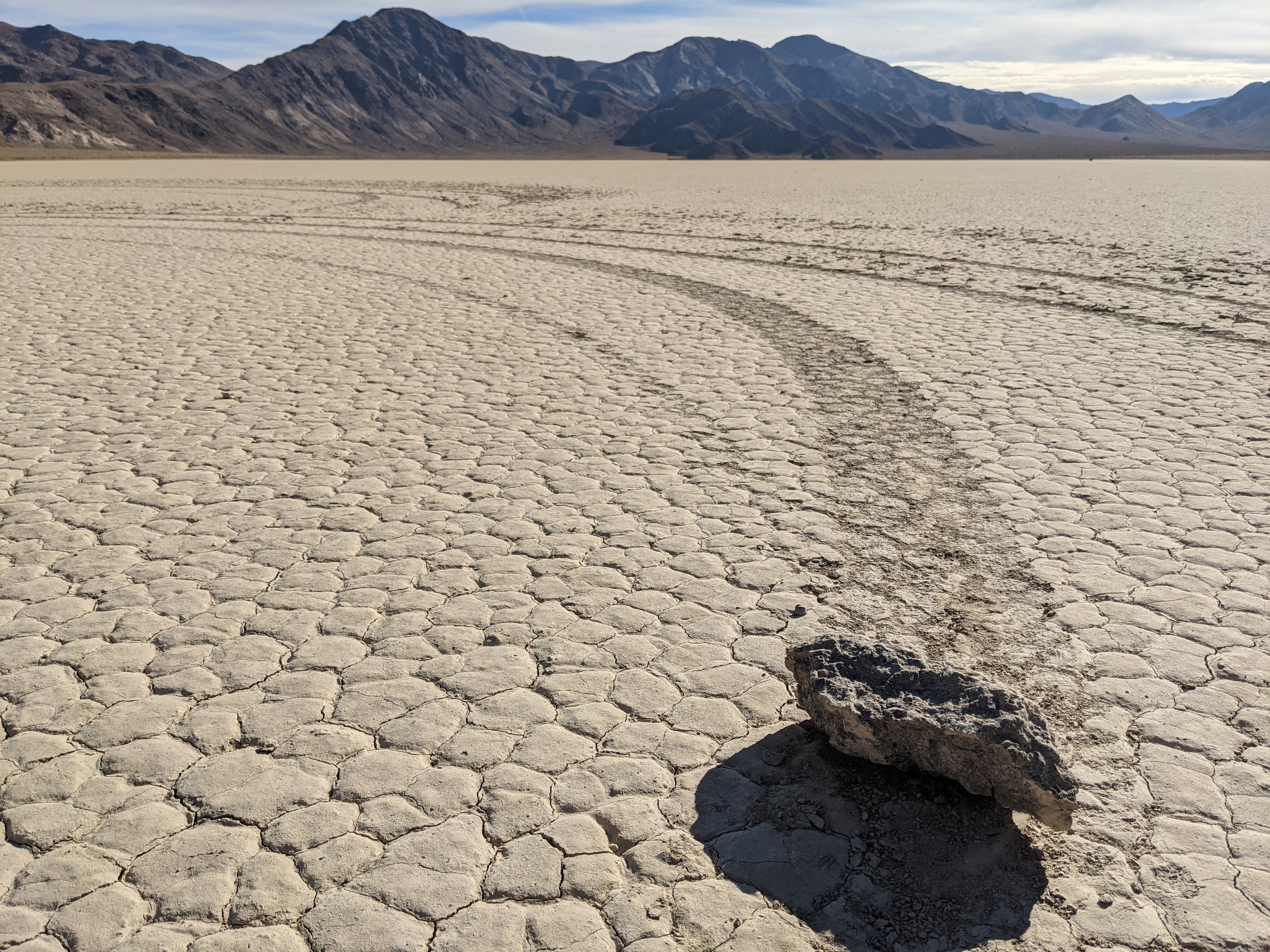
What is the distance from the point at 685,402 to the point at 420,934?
4329 millimetres

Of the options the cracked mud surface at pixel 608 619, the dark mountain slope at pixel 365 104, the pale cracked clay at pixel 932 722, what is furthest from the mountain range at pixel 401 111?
the pale cracked clay at pixel 932 722

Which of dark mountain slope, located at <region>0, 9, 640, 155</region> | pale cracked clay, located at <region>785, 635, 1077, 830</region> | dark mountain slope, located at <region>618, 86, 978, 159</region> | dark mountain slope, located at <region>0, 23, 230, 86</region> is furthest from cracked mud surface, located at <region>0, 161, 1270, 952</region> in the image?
dark mountain slope, located at <region>0, 23, 230, 86</region>

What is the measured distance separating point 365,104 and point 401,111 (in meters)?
5.51

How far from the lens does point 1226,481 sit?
448cm

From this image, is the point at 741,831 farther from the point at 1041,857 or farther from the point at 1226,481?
the point at 1226,481

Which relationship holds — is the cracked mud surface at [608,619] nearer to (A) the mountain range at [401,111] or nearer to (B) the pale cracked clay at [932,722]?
(B) the pale cracked clay at [932,722]

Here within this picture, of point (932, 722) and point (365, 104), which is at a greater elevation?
point (365, 104)

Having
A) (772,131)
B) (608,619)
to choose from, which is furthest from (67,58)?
(608,619)

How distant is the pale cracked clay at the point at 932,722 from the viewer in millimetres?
2191

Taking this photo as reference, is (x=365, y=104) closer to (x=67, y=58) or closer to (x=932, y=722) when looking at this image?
(x=67, y=58)

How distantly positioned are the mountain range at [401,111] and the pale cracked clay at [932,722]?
96971mm

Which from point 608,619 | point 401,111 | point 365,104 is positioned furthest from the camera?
point 401,111

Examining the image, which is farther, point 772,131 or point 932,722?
point 772,131

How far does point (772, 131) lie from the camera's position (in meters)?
118
